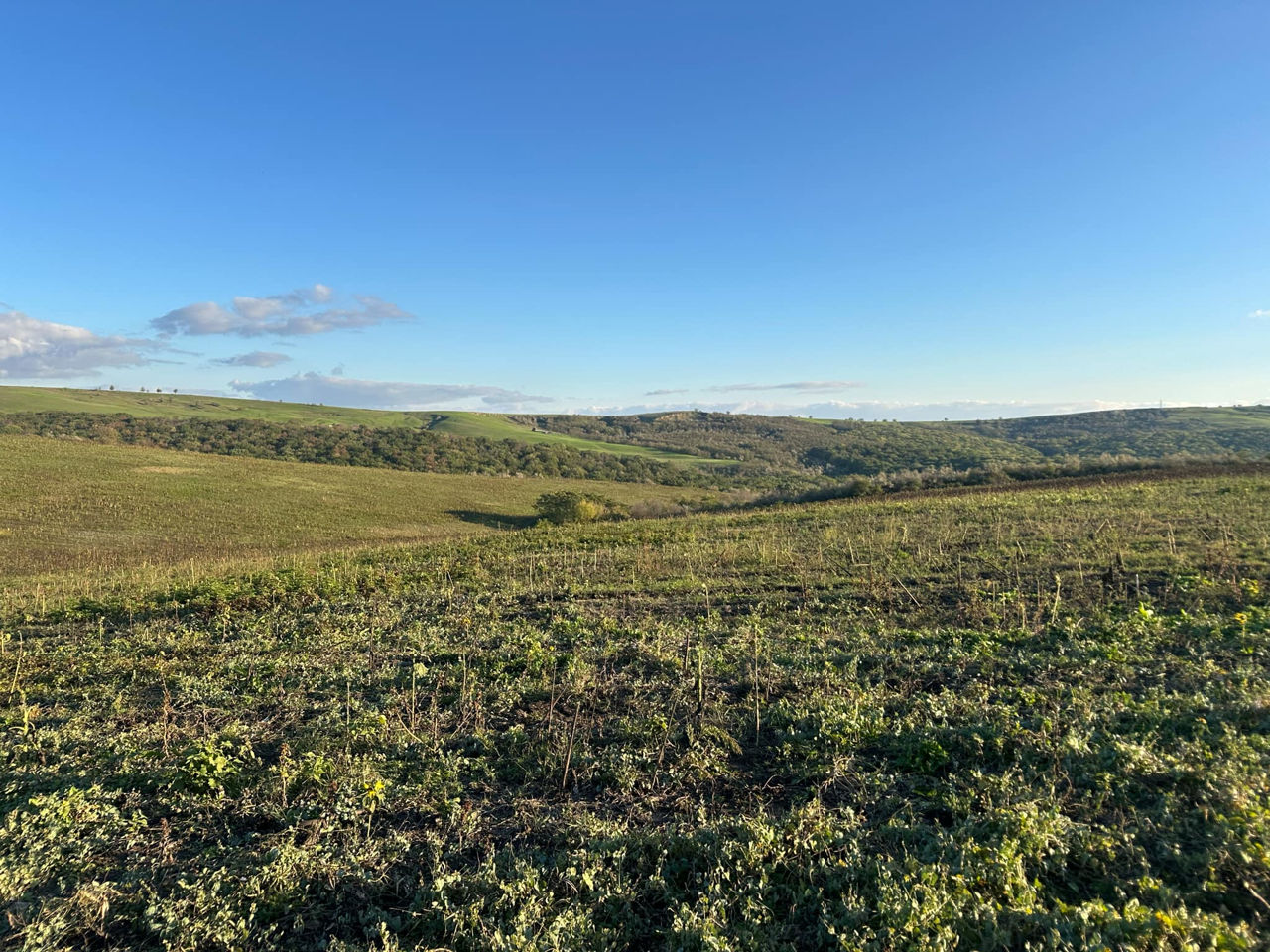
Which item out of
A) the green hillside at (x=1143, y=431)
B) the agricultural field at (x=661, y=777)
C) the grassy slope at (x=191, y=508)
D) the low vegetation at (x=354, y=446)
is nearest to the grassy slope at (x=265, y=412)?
the low vegetation at (x=354, y=446)

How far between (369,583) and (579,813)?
1034 centimetres

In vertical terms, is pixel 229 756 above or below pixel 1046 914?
below

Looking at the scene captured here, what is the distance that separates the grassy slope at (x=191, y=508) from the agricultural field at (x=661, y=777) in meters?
18.3

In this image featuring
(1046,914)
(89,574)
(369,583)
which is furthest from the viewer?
(89,574)

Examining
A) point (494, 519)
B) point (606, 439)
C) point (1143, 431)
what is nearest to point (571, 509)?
point (494, 519)

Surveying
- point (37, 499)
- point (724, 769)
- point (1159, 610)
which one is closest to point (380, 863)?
point (724, 769)

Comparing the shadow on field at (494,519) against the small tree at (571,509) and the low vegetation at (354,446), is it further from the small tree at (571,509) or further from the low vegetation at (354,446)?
the low vegetation at (354,446)

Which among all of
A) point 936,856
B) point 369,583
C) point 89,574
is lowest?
point 89,574

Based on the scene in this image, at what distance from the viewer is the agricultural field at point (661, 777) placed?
3.22 m

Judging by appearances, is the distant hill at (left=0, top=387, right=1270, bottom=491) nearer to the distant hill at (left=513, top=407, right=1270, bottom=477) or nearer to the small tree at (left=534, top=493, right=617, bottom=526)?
the distant hill at (left=513, top=407, right=1270, bottom=477)

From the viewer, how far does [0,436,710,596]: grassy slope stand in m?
27.2

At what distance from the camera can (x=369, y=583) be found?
42.7 feet

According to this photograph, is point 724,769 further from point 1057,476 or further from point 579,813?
point 1057,476

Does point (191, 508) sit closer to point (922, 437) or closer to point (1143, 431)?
point (922, 437)
